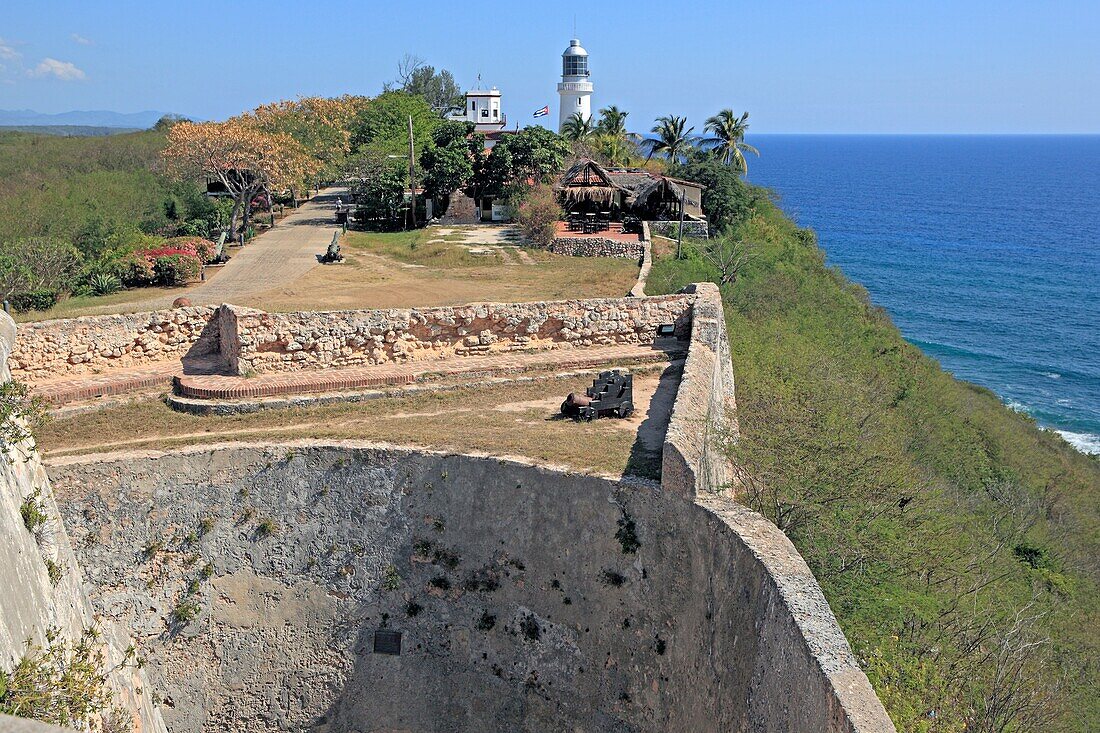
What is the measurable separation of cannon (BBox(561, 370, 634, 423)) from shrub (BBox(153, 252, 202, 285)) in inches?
601

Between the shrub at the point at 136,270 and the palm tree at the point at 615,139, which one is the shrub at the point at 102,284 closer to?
the shrub at the point at 136,270

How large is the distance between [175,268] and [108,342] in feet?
34.1

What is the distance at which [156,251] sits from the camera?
28.2m

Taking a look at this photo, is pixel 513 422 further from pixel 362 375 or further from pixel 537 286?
pixel 537 286

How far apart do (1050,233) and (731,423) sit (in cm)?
10021

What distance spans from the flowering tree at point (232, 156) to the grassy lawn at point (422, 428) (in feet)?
65.4

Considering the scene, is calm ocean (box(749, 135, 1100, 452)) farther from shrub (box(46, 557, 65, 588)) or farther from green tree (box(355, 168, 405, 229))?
shrub (box(46, 557, 65, 588))

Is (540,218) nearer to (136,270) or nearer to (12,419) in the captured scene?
(136,270)

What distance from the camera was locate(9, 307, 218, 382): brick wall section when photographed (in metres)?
16.5

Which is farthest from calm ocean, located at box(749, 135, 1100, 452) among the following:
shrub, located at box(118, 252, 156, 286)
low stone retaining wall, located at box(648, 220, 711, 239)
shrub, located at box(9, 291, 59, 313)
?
shrub, located at box(9, 291, 59, 313)

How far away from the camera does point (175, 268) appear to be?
27188mm

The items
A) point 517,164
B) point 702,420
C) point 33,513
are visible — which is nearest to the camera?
point 33,513

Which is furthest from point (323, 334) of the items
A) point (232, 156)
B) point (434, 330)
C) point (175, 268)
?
point (232, 156)

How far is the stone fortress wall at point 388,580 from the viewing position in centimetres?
1332
